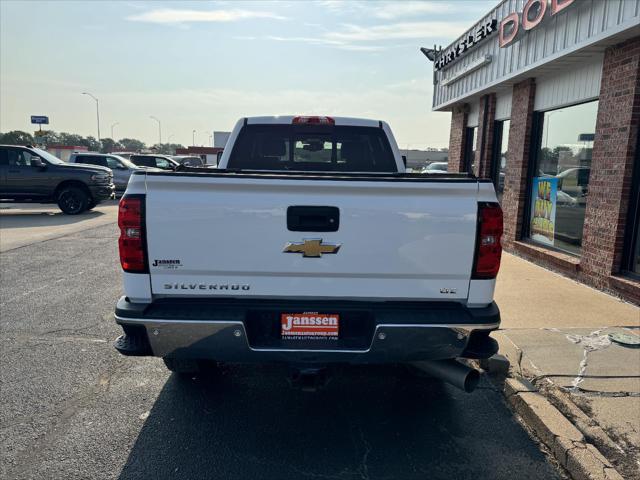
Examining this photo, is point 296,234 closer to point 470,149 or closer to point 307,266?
point 307,266

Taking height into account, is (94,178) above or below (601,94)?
below

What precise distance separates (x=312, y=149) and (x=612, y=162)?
434 cm

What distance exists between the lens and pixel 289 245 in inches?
112

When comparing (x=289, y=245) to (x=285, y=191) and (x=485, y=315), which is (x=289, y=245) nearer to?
(x=285, y=191)

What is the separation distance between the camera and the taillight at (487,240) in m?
2.87

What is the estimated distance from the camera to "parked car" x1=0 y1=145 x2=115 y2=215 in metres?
15.1

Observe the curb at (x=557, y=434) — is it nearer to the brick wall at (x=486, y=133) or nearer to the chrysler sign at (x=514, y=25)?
the chrysler sign at (x=514, y=25)

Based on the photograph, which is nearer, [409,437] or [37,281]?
[409,437]

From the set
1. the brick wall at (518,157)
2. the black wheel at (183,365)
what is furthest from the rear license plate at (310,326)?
the brick wall at (518,157)

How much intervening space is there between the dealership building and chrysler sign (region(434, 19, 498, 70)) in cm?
4

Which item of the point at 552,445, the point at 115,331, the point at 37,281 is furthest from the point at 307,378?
the point at 37,281

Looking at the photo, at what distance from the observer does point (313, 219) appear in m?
2.86

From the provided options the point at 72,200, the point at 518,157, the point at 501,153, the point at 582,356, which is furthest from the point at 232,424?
the point at 72,200

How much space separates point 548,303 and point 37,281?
280 inches
